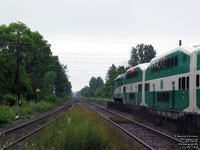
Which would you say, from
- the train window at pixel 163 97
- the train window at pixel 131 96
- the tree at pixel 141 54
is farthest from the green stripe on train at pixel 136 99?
the tree at pixel 141 54

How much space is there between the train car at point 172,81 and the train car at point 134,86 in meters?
1.96

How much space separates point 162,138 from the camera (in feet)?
42.4

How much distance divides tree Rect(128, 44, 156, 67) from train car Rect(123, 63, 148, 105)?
58.2 meters

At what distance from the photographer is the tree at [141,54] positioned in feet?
296

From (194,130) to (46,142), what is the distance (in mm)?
7357

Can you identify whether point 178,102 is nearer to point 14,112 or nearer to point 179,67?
point 179,67

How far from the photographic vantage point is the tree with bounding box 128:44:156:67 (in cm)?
9025

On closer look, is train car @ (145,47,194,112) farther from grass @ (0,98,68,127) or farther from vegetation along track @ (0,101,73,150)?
grass @ (0,98,68,127)

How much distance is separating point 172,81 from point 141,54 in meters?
74.8

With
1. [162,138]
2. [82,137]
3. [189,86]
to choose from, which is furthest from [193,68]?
[82,137]

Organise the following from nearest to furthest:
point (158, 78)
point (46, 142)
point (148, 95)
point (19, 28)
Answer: point (46, 142), point (158, 78), point (148, 95), point (19, 28)

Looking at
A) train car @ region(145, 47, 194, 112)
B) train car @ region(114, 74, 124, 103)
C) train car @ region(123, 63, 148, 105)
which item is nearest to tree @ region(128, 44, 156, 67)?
train car @ region(114, 74, 124, 103)

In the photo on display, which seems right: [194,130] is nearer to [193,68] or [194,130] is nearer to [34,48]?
[193,68]

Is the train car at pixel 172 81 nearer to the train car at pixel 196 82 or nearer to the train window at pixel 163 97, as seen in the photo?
the train window at pixel 163 97
